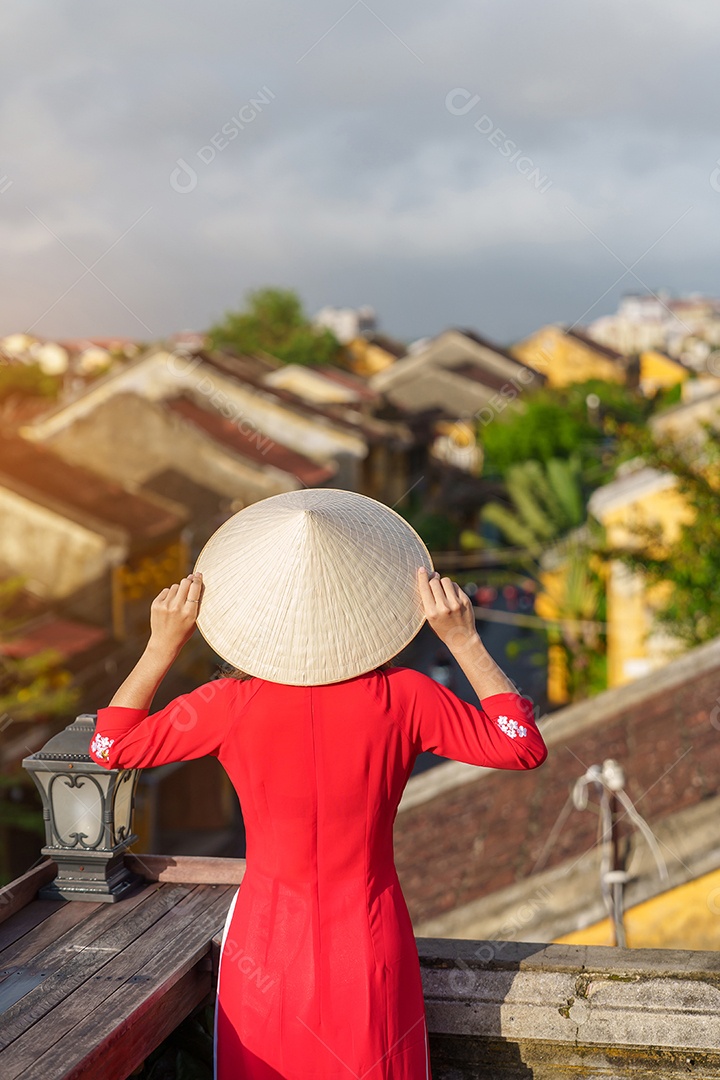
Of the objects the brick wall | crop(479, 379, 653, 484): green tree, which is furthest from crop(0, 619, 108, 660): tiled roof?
crop(479, 379, 653, 484): green tree

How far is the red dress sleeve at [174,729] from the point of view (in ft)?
8.29

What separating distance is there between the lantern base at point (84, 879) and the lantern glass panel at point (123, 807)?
0.28ft

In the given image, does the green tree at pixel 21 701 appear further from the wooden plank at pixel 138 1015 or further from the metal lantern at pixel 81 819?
the wooden plank at pixel 138 1015

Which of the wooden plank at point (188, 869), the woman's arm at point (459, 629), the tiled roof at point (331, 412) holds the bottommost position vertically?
the wooden plank at point (188, 869)

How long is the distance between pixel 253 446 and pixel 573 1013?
25.3 m

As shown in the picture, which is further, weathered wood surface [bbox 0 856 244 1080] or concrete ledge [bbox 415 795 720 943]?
concrete ledge [bbox 415 795 720 943]

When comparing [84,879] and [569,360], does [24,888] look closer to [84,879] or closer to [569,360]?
[84,879]

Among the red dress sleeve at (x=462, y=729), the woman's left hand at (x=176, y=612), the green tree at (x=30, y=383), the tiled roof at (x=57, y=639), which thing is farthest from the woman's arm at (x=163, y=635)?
the green tree at (x=30, y=383)

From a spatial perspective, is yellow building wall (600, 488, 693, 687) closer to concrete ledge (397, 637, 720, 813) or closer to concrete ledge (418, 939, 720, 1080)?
concrete ledge (397, 637, 720, 813)

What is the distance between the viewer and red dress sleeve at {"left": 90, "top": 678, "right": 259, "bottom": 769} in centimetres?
253

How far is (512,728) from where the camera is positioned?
250cm

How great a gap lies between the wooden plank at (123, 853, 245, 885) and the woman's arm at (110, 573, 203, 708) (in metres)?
0.98

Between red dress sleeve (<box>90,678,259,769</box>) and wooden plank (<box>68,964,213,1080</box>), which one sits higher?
red dress sleeve (<box>90,678,259,769</box>)

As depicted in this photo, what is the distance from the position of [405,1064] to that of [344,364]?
2144 inches
